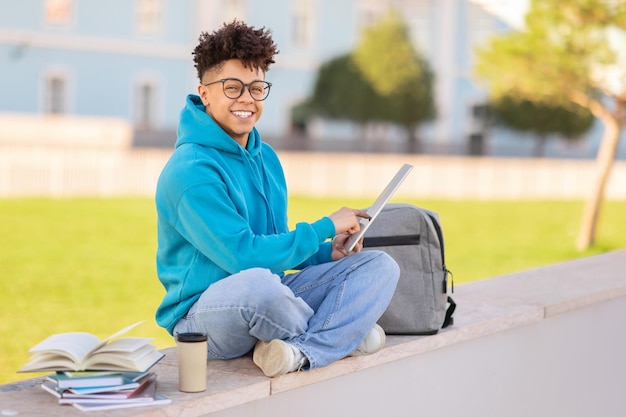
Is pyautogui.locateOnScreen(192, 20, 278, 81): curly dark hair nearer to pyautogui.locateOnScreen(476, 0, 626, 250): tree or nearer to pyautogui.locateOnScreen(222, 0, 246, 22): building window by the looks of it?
pyautogui.locateOnScreen(476, 0, 626, 250): tree

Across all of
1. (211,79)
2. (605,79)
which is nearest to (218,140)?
(211,79)

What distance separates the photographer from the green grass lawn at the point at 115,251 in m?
10.1

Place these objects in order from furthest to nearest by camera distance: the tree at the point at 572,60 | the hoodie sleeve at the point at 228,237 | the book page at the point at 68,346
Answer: the tree at the point at 572,60 → the hoodie sleeve at the point at 228,237 → the book page at the point at 68,346

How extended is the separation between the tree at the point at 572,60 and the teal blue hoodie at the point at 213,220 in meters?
12.8

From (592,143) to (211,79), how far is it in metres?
39.6

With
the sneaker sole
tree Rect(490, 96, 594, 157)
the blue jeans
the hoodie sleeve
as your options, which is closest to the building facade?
tree Rect(490, 96, 594, 157)

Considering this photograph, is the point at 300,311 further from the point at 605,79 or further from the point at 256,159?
the point at 605,79

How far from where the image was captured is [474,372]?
12.8ft

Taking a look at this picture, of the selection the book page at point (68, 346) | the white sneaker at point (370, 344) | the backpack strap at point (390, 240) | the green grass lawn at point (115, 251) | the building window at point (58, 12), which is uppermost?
the building window at point (58, 12)

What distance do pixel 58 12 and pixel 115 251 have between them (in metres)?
19.3

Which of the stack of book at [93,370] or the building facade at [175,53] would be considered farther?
the building facade at [175,53]

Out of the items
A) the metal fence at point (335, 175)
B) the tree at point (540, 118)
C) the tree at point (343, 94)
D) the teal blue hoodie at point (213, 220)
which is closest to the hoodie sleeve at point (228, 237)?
the teal blue hoodie at point (213, 220)

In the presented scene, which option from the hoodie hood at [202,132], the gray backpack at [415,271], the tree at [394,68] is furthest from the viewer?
the tree at [394,68]

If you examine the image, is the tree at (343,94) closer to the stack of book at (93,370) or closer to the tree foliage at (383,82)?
the tree foliage at (383,82)
